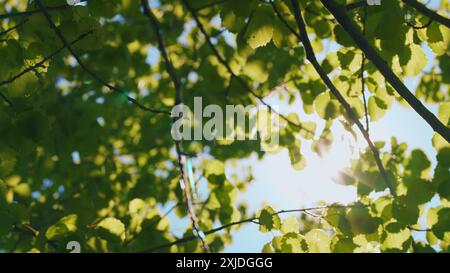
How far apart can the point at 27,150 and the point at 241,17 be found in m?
1.18

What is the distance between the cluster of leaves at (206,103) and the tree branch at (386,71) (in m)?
0.20

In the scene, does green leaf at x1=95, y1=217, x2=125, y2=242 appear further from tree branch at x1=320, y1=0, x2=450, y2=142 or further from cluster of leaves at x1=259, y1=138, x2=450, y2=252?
tree branch at x1=320, y1=0, x2=450, y2=142

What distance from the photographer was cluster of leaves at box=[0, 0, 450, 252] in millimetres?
1729

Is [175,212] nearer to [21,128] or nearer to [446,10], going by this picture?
[21,128]

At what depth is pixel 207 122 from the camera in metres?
3.13

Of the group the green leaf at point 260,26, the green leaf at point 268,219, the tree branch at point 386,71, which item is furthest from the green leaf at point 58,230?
the tree branch at point 386,71

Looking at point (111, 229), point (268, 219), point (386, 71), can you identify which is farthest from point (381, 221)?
point (111, 229)

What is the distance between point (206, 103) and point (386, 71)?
6.42 ft

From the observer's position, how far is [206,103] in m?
3.23

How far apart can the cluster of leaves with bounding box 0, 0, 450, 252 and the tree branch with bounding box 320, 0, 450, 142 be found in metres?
0.20

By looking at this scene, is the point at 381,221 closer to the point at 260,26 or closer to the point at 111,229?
the point at 260,26

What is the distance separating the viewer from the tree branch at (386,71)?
1324mm

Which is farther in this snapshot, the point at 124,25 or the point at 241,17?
the point at 124,25
